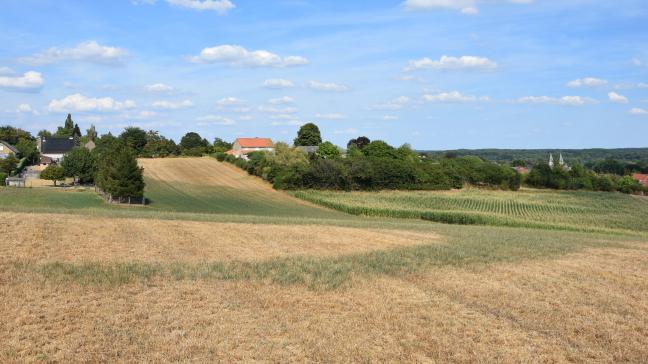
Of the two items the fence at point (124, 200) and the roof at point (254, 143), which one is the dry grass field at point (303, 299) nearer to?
the fence at point (124, 200)

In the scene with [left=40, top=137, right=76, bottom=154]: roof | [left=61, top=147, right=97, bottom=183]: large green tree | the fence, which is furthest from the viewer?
[left=40, top=137, right=76, bottom=154]: roof

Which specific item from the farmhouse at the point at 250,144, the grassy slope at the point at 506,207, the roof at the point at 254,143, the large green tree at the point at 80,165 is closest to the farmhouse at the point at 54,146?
the farmhouse at the point at 250,144

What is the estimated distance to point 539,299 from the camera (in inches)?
632

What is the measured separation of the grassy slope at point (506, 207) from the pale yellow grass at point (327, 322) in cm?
4728

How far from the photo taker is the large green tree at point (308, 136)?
579 ft

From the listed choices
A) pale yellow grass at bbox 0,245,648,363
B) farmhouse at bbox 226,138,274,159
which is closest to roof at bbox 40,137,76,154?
farmhouse at bbox 226,138,274,159

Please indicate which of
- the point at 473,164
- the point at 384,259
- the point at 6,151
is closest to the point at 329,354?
the point at 384,259

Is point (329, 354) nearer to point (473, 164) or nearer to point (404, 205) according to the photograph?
point (404, 205)

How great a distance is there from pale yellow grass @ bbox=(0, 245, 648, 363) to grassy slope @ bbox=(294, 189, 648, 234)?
4728 cm

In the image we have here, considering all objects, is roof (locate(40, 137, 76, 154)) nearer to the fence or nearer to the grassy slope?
the grassy slope

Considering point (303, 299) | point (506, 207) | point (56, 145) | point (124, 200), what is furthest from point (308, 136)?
point (303, 299)

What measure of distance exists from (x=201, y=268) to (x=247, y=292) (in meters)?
3.47

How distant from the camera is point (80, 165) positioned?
283ft

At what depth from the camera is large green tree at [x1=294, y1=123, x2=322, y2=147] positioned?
176 m
